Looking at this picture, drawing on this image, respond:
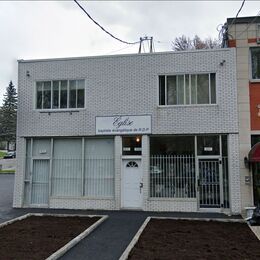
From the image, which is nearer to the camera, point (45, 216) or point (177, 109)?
point (45, 216)

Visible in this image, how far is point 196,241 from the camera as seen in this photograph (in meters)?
9.41

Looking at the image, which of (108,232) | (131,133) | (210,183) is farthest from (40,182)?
(210,183)

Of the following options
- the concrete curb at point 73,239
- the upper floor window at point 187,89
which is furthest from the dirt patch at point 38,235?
the upper floor window at point 187,89

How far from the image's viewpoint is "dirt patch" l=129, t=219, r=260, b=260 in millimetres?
8146

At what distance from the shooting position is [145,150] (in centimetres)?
1534

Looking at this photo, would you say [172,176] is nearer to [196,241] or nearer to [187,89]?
[187,89]

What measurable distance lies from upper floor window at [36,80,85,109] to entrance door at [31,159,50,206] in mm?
2712

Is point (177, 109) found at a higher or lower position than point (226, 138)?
higher

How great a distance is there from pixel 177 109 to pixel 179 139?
1.32m

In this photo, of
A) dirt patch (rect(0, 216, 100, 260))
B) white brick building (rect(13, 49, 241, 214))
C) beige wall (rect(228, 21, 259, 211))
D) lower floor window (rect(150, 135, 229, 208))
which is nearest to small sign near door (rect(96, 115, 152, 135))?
white brick building (rect(13, 49, 241, 214))

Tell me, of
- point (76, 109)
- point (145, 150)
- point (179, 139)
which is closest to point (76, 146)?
point (76, 109)

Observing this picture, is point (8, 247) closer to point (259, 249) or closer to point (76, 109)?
point (259, 249)

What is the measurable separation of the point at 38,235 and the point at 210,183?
303 inches

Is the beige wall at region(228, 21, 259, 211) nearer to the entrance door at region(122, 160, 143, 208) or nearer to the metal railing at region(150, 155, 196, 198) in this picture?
the metal railing at region(150, 155, 196, 198)
